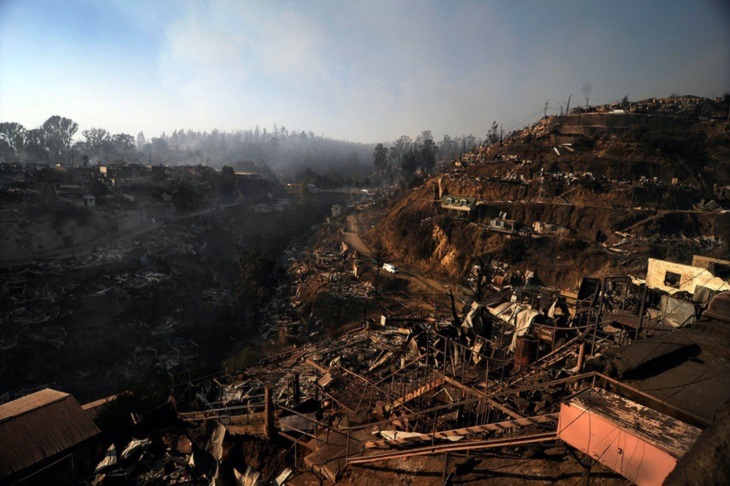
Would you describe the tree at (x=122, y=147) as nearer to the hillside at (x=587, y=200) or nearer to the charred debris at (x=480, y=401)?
the hillside at (x=587, y=200)

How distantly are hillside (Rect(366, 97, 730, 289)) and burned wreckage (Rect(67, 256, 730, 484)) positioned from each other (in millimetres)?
15060

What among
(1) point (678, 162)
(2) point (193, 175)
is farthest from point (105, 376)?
(1) point (678, 162)

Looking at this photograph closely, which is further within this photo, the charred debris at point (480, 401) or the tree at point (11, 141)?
the tree at point (11, 141)

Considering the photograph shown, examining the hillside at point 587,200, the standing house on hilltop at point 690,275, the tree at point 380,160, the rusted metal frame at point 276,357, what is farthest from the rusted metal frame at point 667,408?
the tree at point 380,160

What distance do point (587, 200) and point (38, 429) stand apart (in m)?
34.6

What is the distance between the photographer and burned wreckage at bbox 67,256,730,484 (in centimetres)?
375

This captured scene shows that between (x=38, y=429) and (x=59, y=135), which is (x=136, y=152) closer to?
(x=59, y=135)

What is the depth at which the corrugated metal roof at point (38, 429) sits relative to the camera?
295 inches

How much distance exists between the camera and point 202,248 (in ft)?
121

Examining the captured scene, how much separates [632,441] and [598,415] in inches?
13.0

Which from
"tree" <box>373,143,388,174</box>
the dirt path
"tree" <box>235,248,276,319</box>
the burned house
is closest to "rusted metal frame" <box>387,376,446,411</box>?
the dirt path

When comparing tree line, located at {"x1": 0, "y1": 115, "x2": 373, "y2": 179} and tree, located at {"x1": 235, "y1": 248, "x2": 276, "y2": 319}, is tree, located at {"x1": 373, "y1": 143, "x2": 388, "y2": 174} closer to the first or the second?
tree line, located at {"x1": 0, "y1": 115, "x2": 373, "y2": 179}

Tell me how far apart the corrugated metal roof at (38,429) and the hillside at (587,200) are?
23088 millimetres

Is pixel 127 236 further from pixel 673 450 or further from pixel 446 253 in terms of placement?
pixel 673 450
